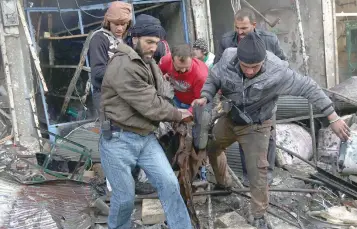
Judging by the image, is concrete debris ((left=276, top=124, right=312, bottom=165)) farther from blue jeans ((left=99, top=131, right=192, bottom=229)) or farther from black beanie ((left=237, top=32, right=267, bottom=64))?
blue jeans ((left=99, top=131, right=192, bottom=229))

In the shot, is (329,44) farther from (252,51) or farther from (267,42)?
(252,51)

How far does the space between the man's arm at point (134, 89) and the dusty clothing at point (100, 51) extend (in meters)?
0.75

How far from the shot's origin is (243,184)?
16.9 ft

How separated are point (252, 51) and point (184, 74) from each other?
101 centimetres

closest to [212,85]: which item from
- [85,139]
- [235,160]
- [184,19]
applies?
[235,160]

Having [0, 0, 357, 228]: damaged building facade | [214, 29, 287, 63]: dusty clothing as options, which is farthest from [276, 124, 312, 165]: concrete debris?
[214, 29, 287, 63]: dusty clothing

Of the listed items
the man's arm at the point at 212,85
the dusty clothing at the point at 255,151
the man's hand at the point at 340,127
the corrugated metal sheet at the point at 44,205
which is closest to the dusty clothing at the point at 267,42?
the man's arm at the point at 212,85

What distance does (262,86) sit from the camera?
389 centimetres

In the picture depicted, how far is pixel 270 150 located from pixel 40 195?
102 inches

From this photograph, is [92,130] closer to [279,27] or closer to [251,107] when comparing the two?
[251,107]

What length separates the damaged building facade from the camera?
457cm

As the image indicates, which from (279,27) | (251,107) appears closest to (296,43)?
(279,27)

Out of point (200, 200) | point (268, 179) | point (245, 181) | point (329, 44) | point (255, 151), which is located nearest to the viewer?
point (255, 151)

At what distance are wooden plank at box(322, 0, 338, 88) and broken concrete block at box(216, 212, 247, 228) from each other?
451 cm
